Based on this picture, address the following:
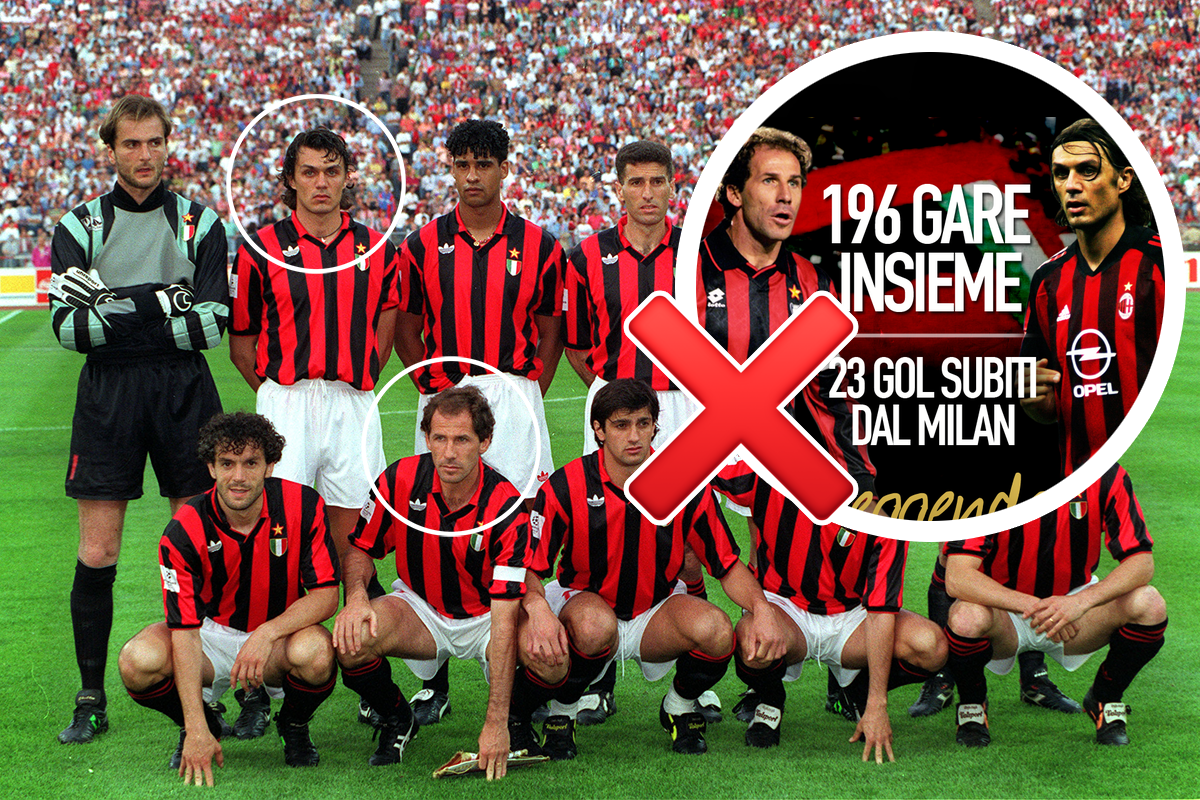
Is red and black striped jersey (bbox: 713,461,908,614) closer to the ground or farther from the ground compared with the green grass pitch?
farther from the ground

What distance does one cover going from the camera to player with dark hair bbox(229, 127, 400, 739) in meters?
4.07

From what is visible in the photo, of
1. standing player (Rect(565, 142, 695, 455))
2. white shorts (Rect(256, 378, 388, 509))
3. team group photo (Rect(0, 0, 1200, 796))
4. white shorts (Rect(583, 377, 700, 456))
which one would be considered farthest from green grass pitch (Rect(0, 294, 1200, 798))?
standing player (Rect(565, 142, 695, 455))

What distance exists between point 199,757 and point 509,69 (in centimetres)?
2104

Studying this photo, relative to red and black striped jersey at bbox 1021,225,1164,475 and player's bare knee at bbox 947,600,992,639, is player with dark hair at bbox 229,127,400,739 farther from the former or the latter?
red and black striped jersey at bbox 1021,225,1164,475

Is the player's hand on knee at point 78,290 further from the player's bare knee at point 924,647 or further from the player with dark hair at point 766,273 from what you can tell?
the player's bare knee at point 924,647

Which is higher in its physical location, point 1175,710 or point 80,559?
point 80,559

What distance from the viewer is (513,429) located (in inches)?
171

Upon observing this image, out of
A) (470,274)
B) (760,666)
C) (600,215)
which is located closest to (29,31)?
(600,215)

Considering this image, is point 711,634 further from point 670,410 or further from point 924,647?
point 670,410

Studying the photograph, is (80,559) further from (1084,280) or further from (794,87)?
(1084,280)

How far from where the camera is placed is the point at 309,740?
3.35 meters

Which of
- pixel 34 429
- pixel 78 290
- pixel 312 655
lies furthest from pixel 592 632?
pixel 34 429

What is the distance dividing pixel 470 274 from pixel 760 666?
5.49 feet

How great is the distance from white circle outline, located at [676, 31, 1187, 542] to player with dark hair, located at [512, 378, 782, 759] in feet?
1.98
